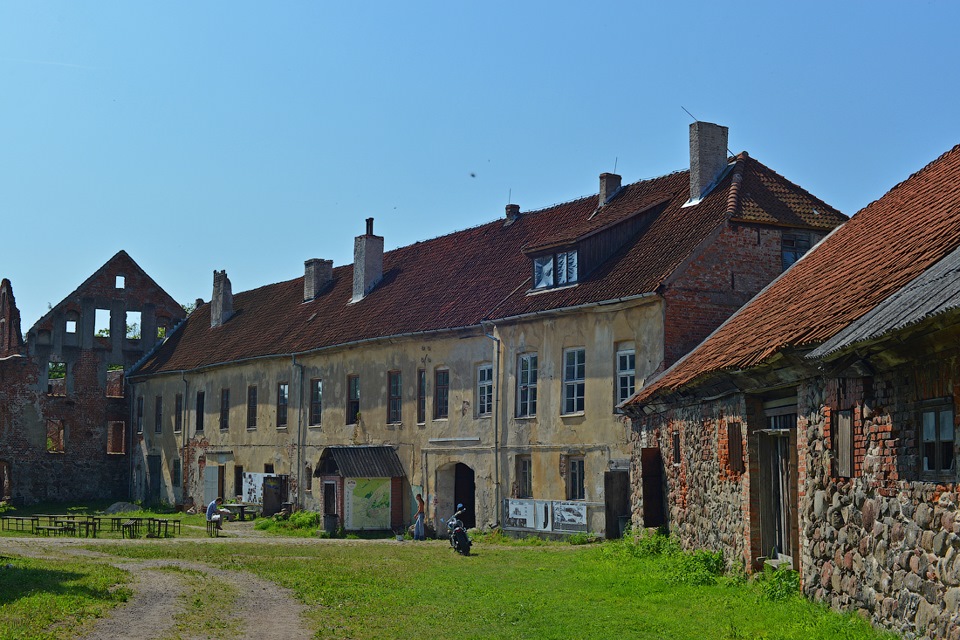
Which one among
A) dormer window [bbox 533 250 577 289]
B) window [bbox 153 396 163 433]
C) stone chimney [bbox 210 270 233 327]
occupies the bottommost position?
window [bbox 153 396 163 433]

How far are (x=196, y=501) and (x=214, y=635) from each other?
110 feet

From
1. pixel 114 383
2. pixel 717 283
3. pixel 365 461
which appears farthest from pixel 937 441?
pixel 114 383

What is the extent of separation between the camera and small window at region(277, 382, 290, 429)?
39.9m

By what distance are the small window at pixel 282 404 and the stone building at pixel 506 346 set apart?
6 cm

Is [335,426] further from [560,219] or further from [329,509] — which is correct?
[560,219]

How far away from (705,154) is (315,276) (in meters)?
19.0

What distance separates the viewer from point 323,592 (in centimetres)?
1648

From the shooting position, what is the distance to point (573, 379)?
28.1 metres

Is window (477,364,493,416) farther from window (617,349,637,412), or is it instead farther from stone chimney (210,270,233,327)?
stone chimney (210,270,233,327)

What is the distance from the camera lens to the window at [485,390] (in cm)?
3073

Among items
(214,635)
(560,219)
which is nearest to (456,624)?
(214,635)

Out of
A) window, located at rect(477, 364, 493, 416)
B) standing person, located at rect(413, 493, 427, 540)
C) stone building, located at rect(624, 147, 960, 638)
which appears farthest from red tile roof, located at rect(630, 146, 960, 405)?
standing person, located at rect(413, 493, 427, 540)

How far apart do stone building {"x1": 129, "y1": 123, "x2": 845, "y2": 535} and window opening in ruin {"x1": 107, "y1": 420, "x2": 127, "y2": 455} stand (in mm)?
10248

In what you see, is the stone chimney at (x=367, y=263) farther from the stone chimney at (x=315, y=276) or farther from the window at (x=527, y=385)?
the window at (x=527, y=385)
